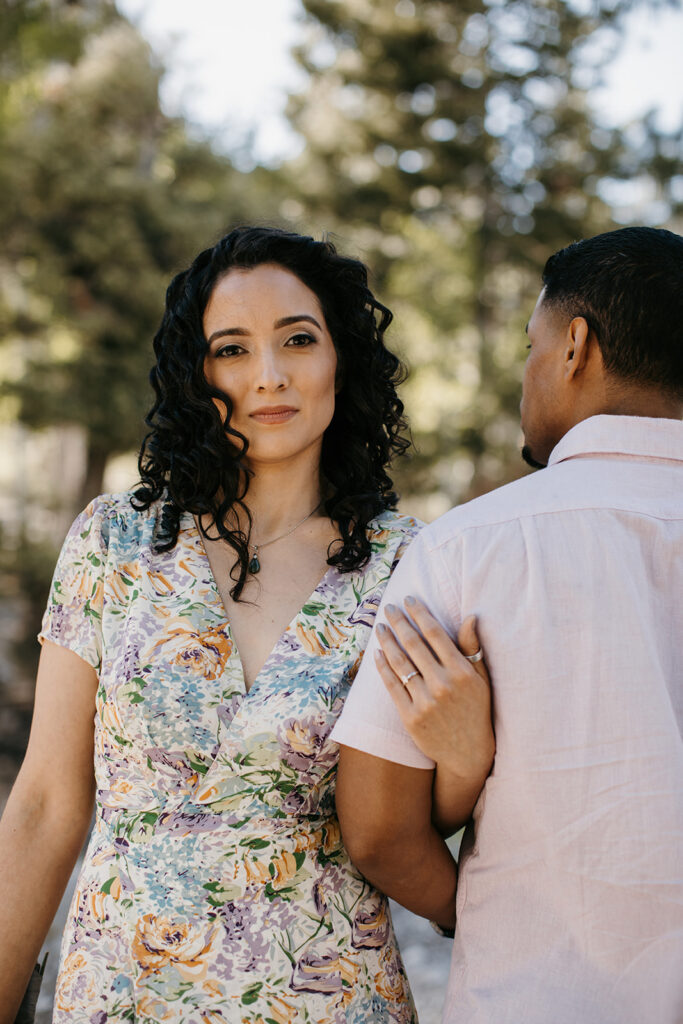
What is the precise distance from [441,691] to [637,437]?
54cm

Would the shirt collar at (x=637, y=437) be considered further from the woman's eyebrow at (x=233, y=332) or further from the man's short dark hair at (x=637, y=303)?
the woman's eyebrow at (x=233, y=332)

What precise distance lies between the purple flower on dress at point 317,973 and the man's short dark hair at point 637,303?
1.23 metres

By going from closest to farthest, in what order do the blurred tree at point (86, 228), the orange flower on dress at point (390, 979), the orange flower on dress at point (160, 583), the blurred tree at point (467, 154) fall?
the orange flower on dress at point (390, 979), the orange flower on dress at point (160, 583), the blurred tree at point (86, 228), the blurred tree at point (467, 154)

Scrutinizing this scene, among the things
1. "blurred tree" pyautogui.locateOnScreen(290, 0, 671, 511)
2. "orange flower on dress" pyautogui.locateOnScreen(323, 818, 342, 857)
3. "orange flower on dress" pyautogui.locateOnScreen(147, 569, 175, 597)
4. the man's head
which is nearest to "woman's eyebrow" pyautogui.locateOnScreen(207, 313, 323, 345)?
"orange flower on dress" pyautogui.locateOnScreen(147, 569, 175, 597)

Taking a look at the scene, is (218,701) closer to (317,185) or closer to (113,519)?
(113,519)

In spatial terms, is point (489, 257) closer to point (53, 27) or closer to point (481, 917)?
point (53, 27)

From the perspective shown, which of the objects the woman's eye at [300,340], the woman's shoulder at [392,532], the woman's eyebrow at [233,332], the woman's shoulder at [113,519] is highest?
the woman's eyebrow at [233,332]

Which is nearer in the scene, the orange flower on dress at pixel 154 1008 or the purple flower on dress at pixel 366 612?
the orange flower on dress at pixel 154 1008

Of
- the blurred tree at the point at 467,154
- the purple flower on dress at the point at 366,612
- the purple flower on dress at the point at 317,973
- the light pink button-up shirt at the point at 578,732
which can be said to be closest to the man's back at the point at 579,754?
the light pink button-up shirt at the point at 578,732

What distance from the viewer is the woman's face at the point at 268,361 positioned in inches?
82.4

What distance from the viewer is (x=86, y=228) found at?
11133 mm

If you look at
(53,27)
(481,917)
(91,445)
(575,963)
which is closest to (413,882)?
(481,917)

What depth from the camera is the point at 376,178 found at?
1623 centimetres

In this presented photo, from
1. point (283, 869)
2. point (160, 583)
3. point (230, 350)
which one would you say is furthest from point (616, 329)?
point (283, 869)
